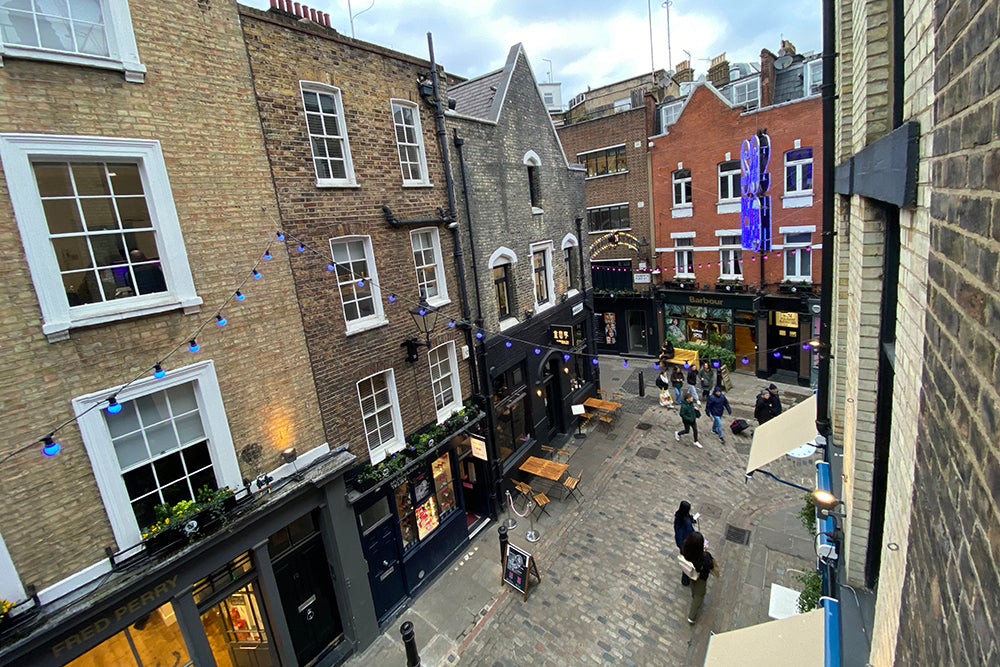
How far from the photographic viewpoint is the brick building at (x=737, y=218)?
1823cm

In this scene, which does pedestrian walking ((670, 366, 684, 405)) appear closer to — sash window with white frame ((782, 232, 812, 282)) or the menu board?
sash window with white frame ((782, 232, 812, 282))

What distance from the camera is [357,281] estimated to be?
31.4 feet

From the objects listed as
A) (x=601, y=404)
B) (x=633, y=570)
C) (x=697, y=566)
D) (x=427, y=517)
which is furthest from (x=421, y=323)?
(x=601, y=404)

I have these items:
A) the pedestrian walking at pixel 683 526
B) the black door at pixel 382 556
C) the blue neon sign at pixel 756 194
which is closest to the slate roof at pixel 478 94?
the blue neon sign at pixel 756 194

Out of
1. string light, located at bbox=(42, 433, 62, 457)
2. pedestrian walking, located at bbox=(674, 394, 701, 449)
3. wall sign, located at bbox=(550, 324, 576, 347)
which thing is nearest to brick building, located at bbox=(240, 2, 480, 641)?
string light, located at bbox=(42, 433, 62, 457)

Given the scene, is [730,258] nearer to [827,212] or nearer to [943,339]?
[827,212]

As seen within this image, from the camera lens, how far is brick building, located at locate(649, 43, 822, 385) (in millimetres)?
18234

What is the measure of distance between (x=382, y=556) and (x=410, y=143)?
897 cm

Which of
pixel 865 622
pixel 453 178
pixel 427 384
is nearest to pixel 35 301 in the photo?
pixel 427 384

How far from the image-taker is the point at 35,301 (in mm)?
5816

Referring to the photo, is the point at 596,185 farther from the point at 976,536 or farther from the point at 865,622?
the point at 976,536

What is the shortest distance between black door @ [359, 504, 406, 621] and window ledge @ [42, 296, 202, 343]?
516cm

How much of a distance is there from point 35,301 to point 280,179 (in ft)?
12.3

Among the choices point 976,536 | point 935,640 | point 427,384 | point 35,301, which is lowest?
point 427,384
